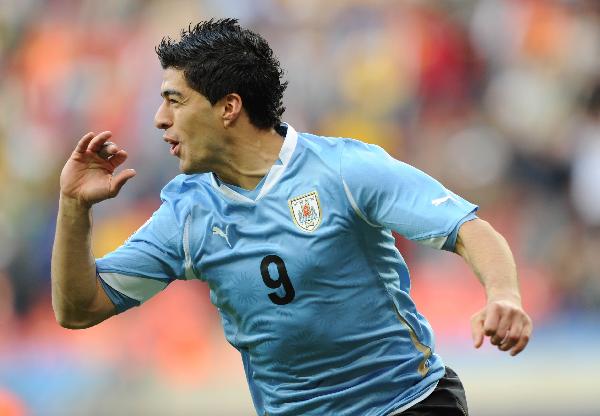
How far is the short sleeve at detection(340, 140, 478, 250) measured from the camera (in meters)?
4.07

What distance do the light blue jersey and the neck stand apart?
0.05 meters

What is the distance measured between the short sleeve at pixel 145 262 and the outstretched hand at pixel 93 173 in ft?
0.80

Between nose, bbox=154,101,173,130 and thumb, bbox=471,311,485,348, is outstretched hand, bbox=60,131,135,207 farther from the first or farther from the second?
thumb, bbox=471,311,485,348

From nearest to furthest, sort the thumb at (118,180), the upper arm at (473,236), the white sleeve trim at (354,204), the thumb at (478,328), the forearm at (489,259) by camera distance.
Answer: the thumb at (478,328) → the forearm at (489,259) → the upper arm at (473,236) → the white sleeve trim at (354,204) → the thumb at (118,180)

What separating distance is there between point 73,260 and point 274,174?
2.63 feet

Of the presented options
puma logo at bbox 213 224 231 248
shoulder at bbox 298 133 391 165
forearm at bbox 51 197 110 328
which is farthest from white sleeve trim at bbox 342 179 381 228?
forearm at bbox 51 197 110 328

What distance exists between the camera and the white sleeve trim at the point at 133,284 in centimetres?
453

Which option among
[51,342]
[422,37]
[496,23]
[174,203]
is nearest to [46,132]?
[51,342]

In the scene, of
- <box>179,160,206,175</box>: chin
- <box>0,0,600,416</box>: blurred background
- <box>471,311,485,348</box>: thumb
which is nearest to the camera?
<box>471,311,485,348</box>: thumb

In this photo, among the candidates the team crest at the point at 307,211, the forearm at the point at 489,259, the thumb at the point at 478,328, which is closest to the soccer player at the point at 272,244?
the team crest at the point at 307,211

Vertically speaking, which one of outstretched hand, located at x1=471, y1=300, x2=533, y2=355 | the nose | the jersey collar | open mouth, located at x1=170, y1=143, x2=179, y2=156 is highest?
the nose

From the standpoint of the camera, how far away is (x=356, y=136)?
10422 millimetres

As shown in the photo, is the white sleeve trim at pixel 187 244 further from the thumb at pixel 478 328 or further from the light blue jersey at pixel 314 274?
the thumb at pixel 478 328

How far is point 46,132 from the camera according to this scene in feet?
35.3
